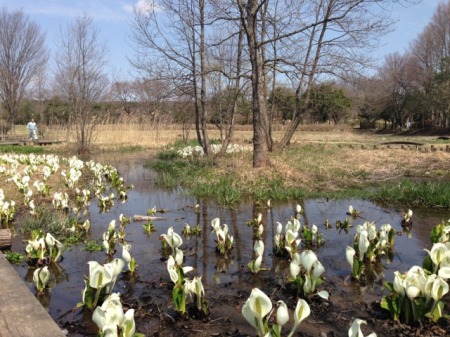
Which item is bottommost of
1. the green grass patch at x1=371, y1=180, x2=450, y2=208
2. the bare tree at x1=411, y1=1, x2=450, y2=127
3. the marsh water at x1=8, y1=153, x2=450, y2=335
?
the marsh water at x1=8, y1=153, x2=450, y2=335

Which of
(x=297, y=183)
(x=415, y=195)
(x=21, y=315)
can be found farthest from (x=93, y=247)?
(x=415, y=195)

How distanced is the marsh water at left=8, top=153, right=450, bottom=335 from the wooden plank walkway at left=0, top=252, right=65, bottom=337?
41 cm

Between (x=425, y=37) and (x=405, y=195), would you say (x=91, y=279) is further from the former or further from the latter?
(x=425, y=37)

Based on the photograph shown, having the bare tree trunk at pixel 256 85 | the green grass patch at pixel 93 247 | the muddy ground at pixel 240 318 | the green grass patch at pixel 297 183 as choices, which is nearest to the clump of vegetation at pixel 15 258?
the green grass patch at pixel 93 247

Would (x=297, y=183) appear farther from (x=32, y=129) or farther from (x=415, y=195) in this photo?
(x=32, y=129)

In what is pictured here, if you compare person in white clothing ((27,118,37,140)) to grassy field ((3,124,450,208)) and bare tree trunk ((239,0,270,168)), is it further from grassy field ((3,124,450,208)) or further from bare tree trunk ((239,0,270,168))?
bare tree trunk ((239,0,270,168))

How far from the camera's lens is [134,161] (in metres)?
17.3

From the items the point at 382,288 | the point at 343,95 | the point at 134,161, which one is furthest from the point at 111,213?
the point at 343,95

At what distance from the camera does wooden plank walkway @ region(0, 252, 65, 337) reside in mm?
2543

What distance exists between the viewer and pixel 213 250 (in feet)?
17.0

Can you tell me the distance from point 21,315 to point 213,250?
2.68 meters

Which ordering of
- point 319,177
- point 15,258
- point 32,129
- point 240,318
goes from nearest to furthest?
point 240,318 < point 15,258 < point 319,177 < point 32,129

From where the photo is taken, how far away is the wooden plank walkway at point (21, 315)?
254 centimetres

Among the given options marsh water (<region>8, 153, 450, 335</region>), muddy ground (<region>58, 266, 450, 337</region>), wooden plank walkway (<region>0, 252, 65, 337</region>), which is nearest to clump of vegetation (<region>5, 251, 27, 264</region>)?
marsh water (<region>8, 153, 450, 335</region>)
